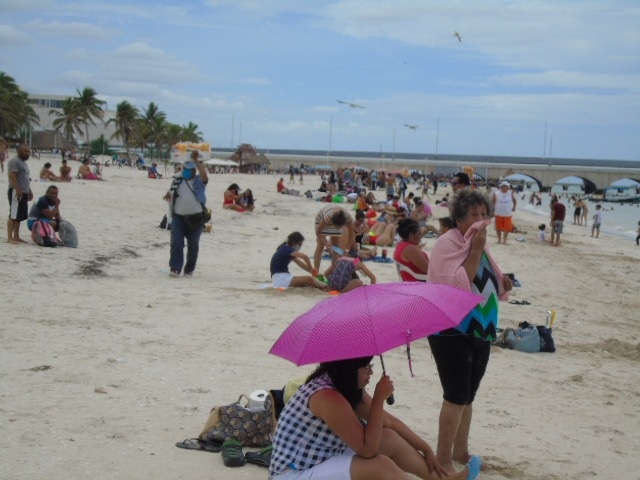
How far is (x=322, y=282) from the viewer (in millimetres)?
10641

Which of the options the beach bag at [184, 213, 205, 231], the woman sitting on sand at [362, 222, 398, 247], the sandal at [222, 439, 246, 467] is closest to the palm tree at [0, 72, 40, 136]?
the woman sitting on sand at [362, 222, 398, 247]

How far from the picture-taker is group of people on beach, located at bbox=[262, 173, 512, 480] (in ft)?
11.3

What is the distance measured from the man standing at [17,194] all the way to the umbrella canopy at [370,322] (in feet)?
30.7

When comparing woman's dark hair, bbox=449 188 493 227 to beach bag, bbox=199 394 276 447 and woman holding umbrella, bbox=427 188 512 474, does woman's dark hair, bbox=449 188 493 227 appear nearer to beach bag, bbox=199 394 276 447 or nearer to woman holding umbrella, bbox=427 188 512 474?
woman holding umbrella, bbox=427 188 512 474

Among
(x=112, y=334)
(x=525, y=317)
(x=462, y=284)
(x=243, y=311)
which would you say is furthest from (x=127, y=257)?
(x=462, y=284)

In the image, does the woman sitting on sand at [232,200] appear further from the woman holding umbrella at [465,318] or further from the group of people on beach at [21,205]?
the woman holding umbrella at [465,318]

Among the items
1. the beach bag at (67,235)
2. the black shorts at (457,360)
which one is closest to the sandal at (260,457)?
the black shorts at (457,360)

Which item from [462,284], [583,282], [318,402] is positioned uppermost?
[462,284]

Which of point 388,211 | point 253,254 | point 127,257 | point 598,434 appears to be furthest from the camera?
point 388,211

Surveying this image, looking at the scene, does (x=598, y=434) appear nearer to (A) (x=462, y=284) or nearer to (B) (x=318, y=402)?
(A) (x=462, y=284)

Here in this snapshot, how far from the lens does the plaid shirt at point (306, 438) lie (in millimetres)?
3490

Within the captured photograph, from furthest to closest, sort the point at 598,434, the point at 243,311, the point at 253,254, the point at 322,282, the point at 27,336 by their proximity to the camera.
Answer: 1. the point at 253,254
2. the point at 322,282
3. the point at 243,311
4. the point at 27,336
5. the point at 598,434

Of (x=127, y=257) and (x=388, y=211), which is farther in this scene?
(x=388, y=211)

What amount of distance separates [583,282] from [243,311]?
898cm
